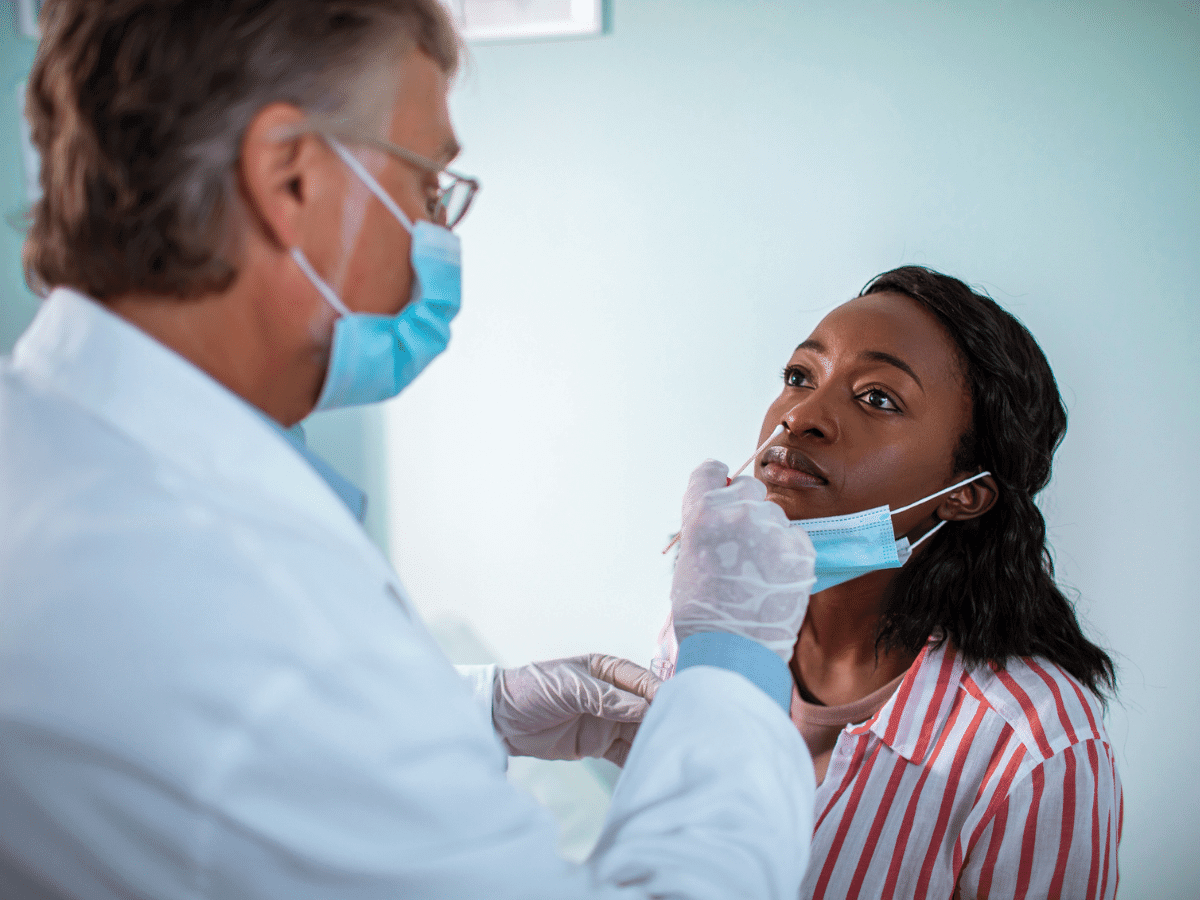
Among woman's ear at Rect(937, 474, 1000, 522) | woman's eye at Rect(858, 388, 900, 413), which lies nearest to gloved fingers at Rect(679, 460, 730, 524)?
woman's eye at Rect(858, 388, 900, 413)

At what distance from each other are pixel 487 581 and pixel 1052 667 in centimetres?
127

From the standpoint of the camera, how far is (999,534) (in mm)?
1296

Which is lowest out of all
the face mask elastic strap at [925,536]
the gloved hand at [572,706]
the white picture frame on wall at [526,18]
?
the gloved hand at [572,706]

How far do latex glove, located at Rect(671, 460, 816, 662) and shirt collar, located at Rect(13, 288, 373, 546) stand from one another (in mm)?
461

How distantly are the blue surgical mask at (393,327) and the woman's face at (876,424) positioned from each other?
0.62m

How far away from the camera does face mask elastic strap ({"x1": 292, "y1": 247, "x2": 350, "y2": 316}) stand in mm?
702

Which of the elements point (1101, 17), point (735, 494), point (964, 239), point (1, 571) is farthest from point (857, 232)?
point (1, 571)

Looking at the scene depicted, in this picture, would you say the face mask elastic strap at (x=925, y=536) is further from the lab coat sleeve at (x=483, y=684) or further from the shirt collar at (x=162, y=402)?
the shirt collar at (x=162, y=402)

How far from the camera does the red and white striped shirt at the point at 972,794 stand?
1.01m

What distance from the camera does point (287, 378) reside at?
2.50 ft

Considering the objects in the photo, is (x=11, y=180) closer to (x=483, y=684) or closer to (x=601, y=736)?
(x=483, y=684)

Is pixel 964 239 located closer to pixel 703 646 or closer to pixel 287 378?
pixel 703 646

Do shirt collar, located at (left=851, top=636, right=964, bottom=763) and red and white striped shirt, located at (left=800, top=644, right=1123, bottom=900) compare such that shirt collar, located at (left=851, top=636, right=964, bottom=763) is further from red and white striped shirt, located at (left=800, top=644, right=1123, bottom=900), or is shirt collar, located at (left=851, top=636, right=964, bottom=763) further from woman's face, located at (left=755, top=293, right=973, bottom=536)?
woman's face, located at (left=755, top=293, right=973, bottom=536)

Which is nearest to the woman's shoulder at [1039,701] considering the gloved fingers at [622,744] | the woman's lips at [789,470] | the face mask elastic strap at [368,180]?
the woman's lips at [789,470]
